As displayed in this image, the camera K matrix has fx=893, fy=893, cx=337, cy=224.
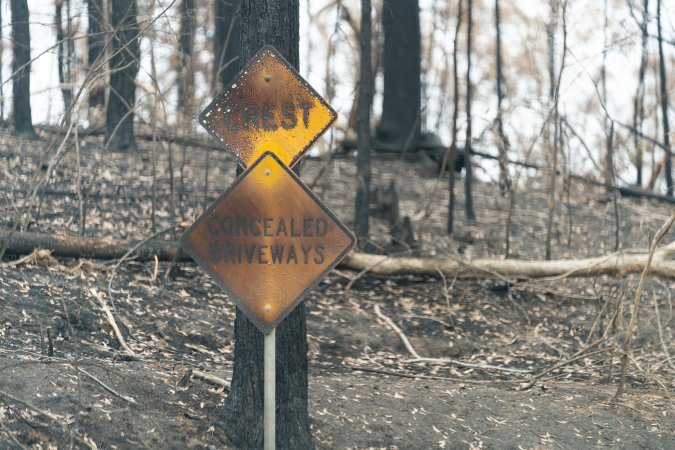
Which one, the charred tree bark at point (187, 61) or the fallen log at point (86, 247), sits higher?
the charred tree bark at point (187, 61)

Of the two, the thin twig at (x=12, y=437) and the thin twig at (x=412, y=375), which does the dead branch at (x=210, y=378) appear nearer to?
the thin twig at (x=12, y=437)

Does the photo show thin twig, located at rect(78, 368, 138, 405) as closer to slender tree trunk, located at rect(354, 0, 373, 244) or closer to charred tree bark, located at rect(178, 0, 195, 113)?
charred tree bark, located at rect(178, 0, 195, 113)

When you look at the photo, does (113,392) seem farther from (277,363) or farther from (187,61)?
(187,61)

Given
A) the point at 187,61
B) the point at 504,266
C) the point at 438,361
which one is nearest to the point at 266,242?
the point at 438,361

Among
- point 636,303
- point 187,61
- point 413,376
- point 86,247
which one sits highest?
point 187,61

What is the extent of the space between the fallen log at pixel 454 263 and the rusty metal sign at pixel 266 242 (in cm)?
493

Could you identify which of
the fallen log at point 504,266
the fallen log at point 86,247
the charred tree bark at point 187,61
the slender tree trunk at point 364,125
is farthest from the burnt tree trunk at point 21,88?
the fallen log at point 504,266

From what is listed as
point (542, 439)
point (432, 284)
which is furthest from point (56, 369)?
point (432, 284)

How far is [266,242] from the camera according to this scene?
15.8 feet

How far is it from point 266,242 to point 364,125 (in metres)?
6.83

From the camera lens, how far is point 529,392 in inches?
317

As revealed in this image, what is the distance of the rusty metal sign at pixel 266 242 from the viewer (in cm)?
478

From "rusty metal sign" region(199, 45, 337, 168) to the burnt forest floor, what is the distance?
1.89 m

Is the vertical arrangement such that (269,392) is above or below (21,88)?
below
